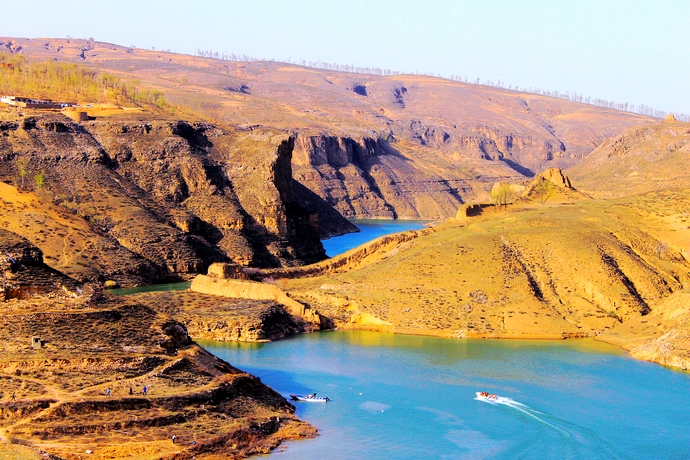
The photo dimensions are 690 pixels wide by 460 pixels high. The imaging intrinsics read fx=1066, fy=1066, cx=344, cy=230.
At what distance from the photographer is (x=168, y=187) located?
11469cm

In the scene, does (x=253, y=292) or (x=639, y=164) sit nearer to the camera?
(x=253, y=292)

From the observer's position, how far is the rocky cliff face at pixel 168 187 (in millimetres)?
103250

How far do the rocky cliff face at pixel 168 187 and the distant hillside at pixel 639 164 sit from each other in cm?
4174

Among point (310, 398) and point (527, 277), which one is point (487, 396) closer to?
point (310, 398)

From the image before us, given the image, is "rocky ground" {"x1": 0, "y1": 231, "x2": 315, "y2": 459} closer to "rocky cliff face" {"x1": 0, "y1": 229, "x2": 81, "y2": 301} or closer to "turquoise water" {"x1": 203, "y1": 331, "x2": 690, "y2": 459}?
"rocky cliff face" {"x1": 0, "y1": 229, "x2": 81, "y2": 301}

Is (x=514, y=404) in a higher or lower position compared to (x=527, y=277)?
lower

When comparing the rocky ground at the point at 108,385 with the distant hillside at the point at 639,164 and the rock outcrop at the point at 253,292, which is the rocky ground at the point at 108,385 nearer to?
the rock outcrop at the point at 253,292

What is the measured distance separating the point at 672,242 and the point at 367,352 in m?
31.0

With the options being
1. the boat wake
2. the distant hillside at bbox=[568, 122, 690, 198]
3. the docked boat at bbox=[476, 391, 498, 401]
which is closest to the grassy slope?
the docked boat at bbox=[476, 391, 498, 401]

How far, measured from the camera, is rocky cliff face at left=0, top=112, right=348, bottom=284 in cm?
10325

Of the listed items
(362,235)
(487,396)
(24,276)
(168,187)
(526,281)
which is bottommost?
(487,396)

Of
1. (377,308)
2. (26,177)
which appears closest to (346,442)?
(377,308)

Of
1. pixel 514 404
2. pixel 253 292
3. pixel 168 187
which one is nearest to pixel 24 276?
pixel 514 404

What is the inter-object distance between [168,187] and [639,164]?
7435 centimetres
